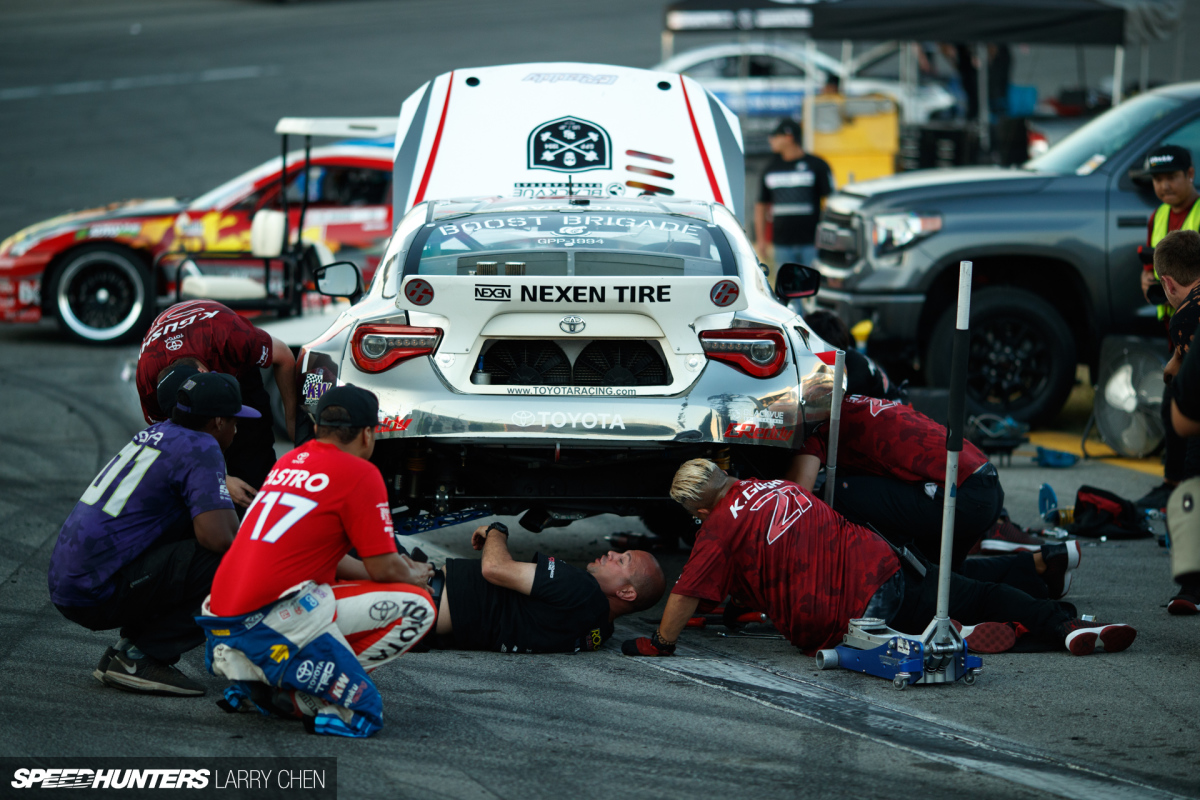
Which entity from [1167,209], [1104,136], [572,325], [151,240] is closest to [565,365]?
[572,325]

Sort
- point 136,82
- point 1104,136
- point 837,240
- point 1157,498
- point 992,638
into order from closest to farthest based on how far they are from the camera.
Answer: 1. point 992,638
2. point 1157,498
3. point 1104,136
4. point 837,240
5. point 136,82

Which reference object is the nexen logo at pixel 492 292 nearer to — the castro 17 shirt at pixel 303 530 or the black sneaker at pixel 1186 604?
the castro 17 shirt at pixel 303 530

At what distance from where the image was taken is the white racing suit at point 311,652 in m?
4.29

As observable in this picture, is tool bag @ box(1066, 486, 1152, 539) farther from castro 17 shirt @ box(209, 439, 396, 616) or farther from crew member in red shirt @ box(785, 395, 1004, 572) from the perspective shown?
castro 17 shirt @ box(209, 439, 396, 616)

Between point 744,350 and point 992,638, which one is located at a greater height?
point 744,350

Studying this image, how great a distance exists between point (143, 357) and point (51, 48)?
2411 cm

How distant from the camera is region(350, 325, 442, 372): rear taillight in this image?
5602 millimetres

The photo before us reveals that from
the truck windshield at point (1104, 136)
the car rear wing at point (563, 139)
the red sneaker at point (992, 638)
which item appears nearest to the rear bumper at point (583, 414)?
the red sneaker at point (992, 638)

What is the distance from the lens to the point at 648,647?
206 inches

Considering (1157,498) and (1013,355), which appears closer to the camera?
(1157,498)

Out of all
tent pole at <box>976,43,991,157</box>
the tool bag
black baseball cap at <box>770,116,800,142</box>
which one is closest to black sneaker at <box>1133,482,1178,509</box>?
the tool bag

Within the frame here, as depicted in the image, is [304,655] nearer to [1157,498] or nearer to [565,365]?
[565,365]

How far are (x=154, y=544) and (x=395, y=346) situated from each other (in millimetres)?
1315

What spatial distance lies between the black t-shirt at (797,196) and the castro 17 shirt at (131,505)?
910 cm
